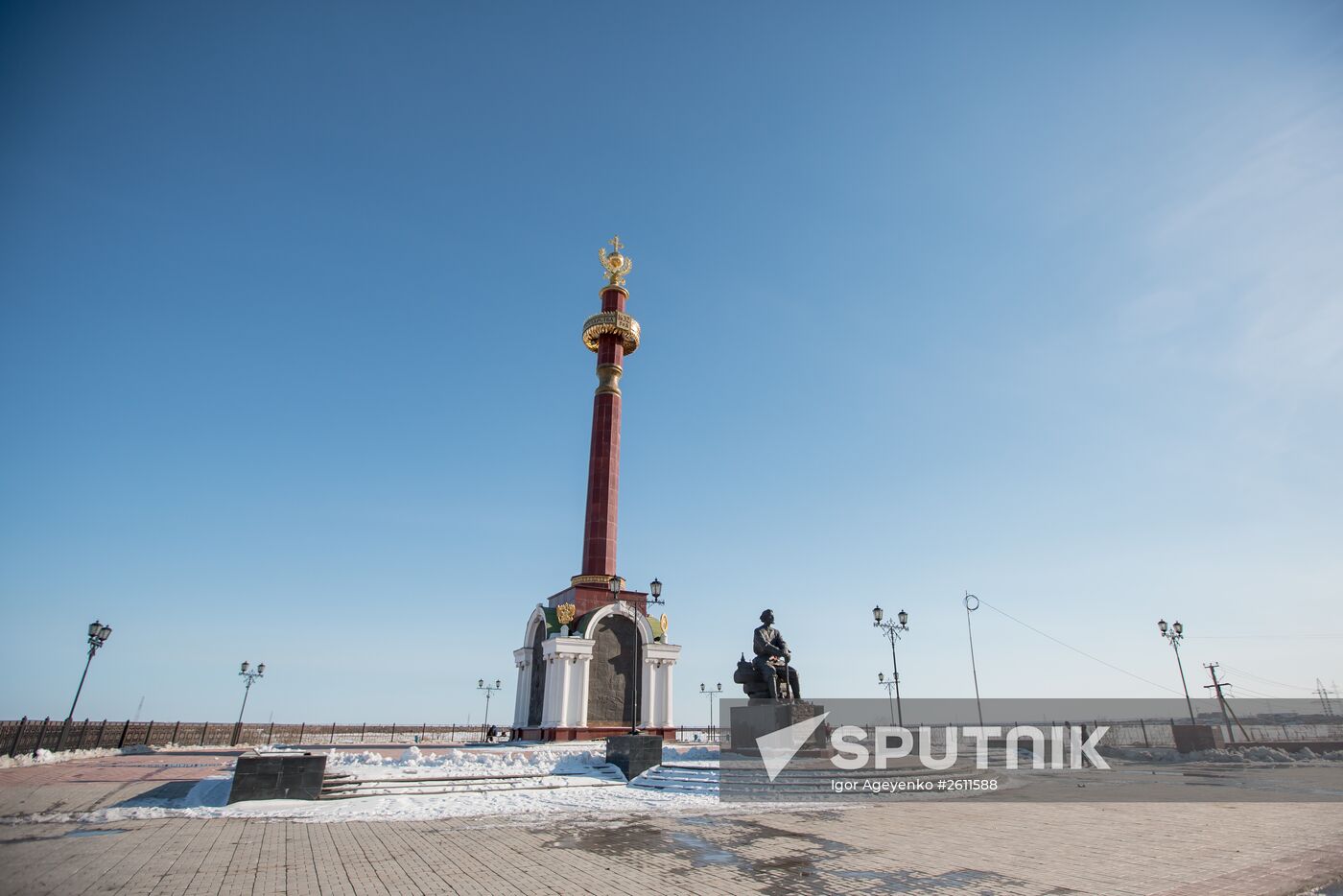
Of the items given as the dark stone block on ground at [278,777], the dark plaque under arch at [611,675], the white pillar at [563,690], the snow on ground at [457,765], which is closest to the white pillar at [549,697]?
the white pillar at [563,690]

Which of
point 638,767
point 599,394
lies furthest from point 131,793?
point 599,394

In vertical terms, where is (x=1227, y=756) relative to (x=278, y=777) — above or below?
below

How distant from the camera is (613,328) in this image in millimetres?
39031

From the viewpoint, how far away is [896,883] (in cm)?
710

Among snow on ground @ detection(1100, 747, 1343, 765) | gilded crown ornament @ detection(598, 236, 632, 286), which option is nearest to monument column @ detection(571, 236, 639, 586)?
gilded crown ornament @ detection(598, 236, 632, 286)

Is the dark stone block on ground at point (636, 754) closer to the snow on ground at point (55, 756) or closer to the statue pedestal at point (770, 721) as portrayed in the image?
the statue pedestal at point (770, 721)

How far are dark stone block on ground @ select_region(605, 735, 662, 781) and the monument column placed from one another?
14.1m

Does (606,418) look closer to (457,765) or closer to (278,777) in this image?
(457,765)

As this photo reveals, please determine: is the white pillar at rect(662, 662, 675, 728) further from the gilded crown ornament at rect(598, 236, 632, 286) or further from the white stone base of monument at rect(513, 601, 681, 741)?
the gilded crown ornament at rect(598, 236, 632, 286)

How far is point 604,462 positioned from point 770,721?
19.2 meters

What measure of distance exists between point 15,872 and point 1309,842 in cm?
1690

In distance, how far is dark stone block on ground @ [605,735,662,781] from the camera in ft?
55.3

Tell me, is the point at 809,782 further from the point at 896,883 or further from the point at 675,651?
the point at 675,651

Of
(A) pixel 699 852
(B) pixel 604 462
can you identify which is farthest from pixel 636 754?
(B) pixel 604 462
